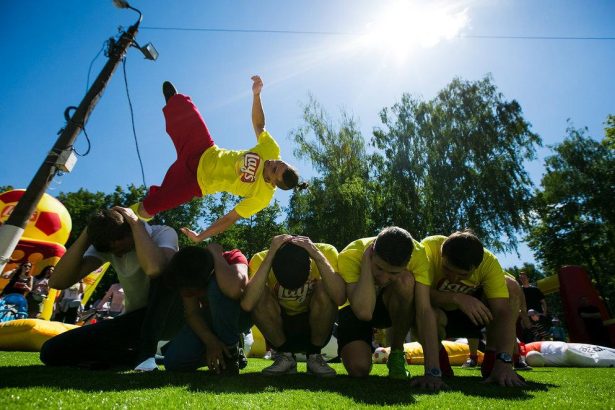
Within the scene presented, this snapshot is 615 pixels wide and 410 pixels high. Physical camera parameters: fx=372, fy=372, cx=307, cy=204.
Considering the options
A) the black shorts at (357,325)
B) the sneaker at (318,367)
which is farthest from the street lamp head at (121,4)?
the sneaker at (318,367)

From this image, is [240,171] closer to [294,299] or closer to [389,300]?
[294,299]

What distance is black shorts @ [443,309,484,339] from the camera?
12.5ft

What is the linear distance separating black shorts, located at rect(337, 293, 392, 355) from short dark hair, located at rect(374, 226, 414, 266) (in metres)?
0.97

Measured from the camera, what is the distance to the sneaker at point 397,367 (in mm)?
3332

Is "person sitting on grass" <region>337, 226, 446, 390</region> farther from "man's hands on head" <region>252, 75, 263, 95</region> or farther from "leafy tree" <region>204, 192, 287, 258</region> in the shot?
"leafy tree" <region>204, 192, 287, 258</region>

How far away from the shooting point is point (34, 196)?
21.6ft

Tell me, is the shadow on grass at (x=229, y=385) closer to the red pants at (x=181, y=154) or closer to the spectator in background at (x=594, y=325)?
the red pants at (x=181, y=154)

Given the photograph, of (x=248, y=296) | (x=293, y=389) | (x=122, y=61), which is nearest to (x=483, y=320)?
(x=293, y=389)

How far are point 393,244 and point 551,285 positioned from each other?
11.3m

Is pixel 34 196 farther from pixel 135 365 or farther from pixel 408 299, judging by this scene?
pixel 408 299

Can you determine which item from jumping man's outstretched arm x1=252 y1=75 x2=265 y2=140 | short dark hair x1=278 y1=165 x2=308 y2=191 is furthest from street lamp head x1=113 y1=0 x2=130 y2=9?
short dark hair x1=278 y1=165 x2=308 y2=191

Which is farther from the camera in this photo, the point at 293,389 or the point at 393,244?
the point at 393,244

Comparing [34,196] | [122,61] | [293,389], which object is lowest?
[293,389]

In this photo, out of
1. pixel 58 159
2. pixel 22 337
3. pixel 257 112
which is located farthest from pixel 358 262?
pixel 58 159
